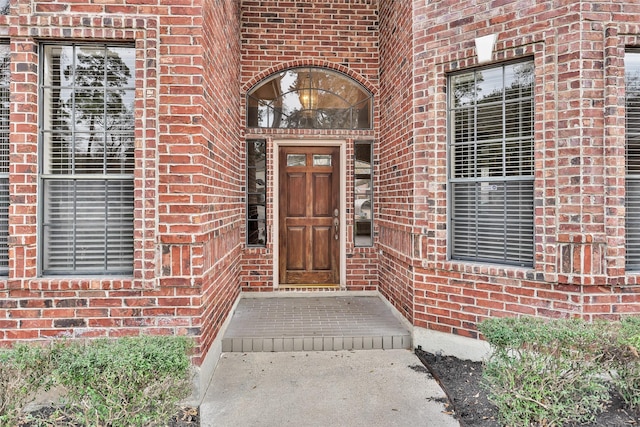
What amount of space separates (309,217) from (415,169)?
2.00m

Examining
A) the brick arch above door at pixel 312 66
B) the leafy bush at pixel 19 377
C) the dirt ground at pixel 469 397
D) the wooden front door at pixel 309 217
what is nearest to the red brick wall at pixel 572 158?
the dirt ground at pixel 469 397

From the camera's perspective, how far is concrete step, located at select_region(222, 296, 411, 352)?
3.65 m

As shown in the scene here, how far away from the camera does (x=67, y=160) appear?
2898mm

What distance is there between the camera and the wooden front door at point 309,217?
5289 mm

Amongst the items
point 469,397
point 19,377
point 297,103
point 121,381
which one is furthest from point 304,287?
point 19,377

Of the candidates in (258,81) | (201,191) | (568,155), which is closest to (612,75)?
(568,155)

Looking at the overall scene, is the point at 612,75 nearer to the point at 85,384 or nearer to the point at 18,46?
the point at 85,384

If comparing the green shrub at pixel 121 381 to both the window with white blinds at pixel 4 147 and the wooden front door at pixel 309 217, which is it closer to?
the window with white blinds at pixel 4 147

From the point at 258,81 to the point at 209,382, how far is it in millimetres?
3707

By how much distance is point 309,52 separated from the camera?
5066 mm

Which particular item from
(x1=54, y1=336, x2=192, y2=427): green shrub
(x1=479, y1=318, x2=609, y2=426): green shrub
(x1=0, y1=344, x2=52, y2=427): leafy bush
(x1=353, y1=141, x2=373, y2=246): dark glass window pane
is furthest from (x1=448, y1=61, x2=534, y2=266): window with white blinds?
(x1=0, y1=344, x2=52, y2=427): leafy bush

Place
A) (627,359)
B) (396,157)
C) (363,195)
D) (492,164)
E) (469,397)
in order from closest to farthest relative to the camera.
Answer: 1. (627,359)
2. (469,397)
3. (492,164)
4. (396,157)
5. (363,195)

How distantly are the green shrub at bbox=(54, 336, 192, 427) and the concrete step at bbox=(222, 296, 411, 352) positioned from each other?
4.96 ft

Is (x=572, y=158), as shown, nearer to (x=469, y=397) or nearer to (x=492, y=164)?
(x=492, y=164)
